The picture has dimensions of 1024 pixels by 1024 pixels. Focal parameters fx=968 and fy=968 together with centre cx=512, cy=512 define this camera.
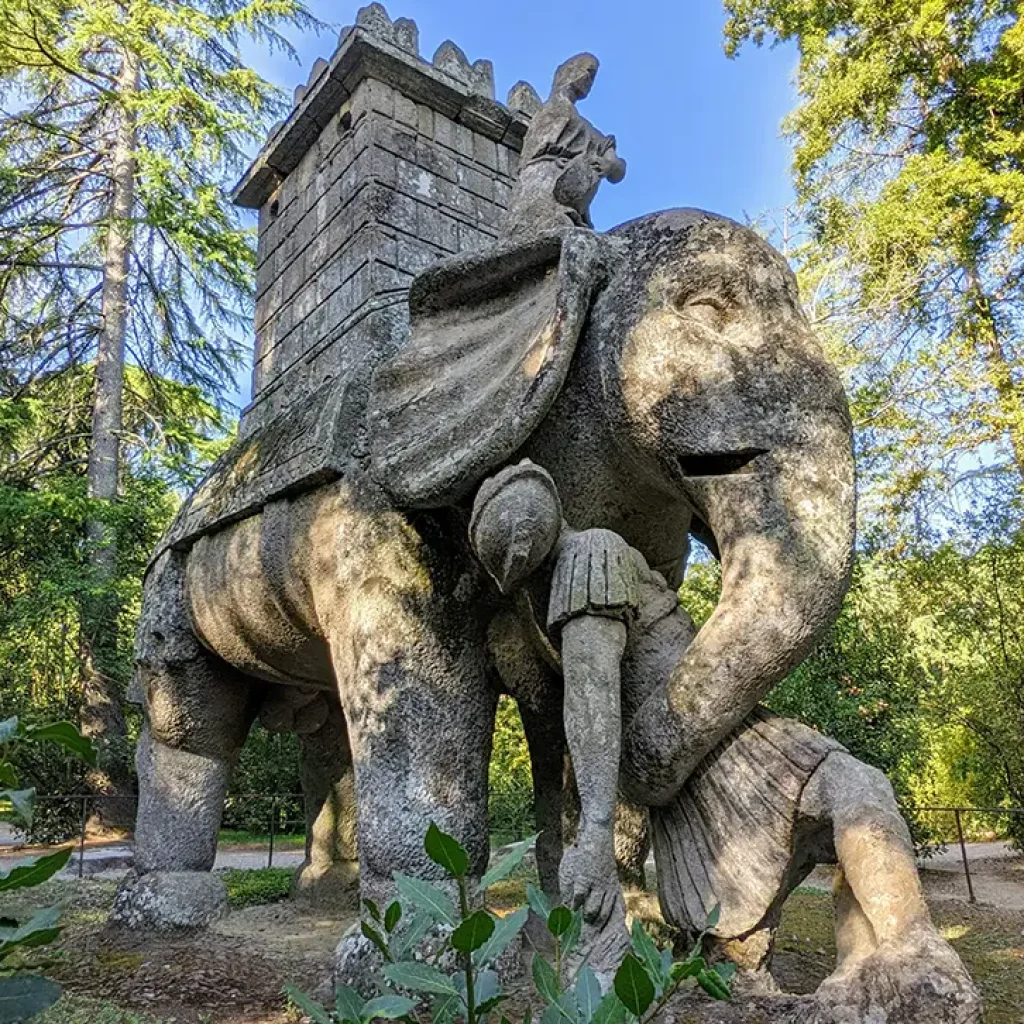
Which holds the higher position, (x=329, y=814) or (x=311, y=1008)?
(x=311, y=1008)

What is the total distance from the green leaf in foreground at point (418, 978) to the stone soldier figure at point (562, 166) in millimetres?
2586

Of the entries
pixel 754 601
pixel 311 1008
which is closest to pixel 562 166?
pixel 754 601

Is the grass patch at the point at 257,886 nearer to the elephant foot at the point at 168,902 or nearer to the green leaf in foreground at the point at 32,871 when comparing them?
the elephant foot at the point at 168,902

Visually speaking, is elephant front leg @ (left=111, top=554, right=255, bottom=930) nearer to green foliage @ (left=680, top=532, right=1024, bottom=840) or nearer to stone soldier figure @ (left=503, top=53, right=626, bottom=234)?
stone soldier figure @ (left=503, top=53, right=626, bottom=234)

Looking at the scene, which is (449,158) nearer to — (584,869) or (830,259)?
(584,869)

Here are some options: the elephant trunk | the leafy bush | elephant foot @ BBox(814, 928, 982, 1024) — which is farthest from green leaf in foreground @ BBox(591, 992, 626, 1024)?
the elephant trunk

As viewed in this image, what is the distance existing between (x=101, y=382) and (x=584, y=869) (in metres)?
12.2

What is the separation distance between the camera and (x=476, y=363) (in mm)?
2963

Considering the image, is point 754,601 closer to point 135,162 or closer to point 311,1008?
point 311,1008

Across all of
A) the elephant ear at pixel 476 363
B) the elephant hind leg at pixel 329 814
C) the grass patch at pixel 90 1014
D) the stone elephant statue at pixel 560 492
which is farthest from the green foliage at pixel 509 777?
the elephant ear at pixel 476 363

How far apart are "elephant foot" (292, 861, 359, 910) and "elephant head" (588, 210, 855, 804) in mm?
2442

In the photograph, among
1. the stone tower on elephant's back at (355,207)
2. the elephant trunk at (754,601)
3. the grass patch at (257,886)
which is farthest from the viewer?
the grass patch at (257,886)

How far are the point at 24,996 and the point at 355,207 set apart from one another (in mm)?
3622

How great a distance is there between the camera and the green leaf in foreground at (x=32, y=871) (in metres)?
0.85
